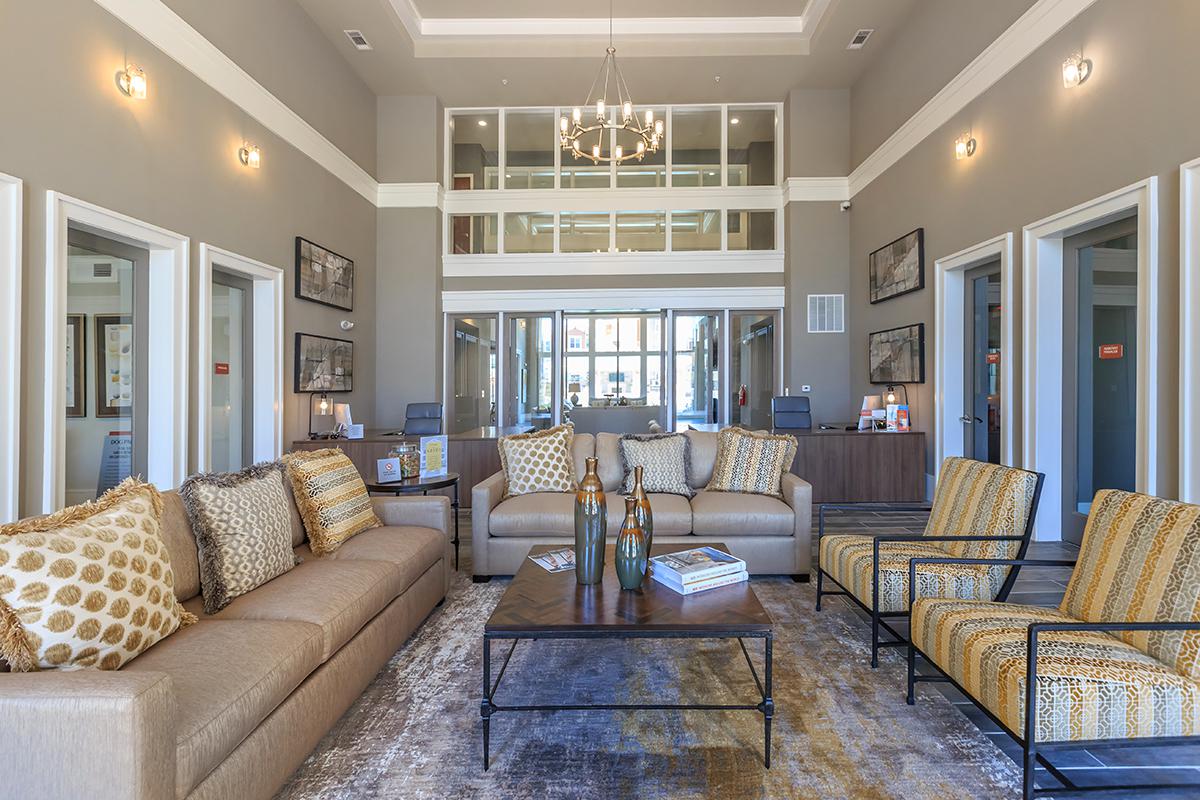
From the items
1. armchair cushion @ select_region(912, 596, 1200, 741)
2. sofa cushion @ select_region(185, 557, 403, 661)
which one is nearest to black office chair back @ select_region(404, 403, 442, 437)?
sofa cushion @ select_region(185, 557, 403, 661)

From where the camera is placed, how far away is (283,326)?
228 inches

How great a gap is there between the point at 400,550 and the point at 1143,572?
9.67 feet

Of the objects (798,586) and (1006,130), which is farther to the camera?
(1006,130)

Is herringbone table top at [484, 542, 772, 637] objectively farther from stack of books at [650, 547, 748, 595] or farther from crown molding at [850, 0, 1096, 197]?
crown molding at [850, 0, 1096, 197]

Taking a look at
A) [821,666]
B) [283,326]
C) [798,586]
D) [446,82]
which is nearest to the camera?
[821,666]

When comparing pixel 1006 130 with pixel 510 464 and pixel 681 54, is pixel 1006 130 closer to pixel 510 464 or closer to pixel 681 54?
Result: pixel 681 54

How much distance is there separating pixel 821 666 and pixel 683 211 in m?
6.98

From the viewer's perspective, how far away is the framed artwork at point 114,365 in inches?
158

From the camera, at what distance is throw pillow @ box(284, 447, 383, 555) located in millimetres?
2904

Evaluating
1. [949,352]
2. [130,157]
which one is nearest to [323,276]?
[130,157]

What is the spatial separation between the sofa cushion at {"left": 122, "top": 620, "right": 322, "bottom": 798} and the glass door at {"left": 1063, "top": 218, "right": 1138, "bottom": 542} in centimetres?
487

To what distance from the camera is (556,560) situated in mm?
2760

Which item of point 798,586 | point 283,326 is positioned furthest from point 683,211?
point 798,586

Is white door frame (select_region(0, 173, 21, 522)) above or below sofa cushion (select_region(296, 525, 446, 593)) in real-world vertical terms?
above
